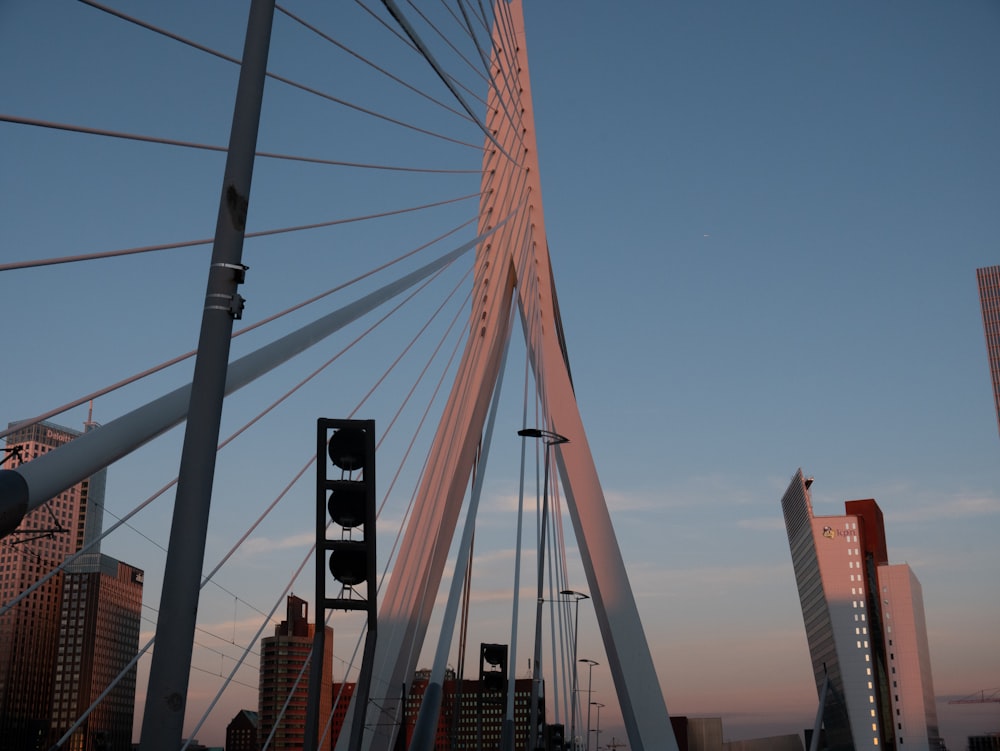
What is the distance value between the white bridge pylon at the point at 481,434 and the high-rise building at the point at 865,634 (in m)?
110

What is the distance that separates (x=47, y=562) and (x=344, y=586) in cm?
9459

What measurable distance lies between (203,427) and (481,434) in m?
12.2

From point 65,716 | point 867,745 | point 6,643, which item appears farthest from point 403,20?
point 867,745

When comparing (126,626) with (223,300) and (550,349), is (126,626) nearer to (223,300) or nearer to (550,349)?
(550,349)

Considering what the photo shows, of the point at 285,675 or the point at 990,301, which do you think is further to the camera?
the point at 990,301

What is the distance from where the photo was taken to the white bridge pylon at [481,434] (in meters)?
13.8

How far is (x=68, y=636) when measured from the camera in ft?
346

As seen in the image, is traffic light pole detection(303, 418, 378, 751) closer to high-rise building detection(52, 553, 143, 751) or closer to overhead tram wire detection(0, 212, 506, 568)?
overhead tram wire detection(0, 212, 506, 568)

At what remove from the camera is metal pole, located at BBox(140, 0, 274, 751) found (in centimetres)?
328

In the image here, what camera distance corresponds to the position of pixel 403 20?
22.5 ft

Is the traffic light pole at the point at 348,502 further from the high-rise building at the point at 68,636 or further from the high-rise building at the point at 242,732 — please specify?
the high-rise building at the point at 242,732

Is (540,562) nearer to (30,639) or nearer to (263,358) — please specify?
(263,358)

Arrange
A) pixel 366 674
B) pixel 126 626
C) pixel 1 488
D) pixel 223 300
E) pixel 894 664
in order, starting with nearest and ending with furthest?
pixel 1 488 → pixel 223 300 → pixel 366 674 → pixel 126 626 → pixel 894 664

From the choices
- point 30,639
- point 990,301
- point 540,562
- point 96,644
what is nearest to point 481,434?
point 540,562
